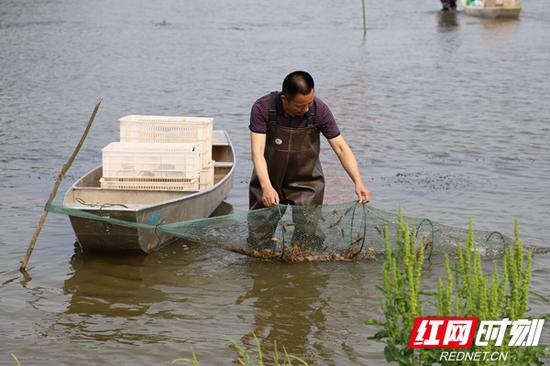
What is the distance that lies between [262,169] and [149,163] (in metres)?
2.47

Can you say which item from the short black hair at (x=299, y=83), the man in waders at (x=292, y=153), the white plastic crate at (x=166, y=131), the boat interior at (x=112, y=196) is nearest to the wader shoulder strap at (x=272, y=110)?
the man in waders at (x=292, y=153)

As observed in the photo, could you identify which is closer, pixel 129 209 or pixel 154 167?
pixel 129 209

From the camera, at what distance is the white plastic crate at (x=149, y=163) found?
9.94 metres

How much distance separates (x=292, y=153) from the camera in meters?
8.20

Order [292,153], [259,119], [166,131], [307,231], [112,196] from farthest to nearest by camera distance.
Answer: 1. [166,131]
2. [112,196]
3. [307,231]
4. [292,153]
5. [259,119]

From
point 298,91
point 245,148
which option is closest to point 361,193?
point 298,91

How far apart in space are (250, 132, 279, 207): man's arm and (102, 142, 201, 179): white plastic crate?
2.17 m

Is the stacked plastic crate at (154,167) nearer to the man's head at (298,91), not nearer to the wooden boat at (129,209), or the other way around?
the wooden boat at (129,209)

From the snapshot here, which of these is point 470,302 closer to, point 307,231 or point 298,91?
point 298,91

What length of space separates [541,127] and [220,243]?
32.3 ft

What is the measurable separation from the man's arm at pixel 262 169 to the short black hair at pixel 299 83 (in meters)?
0.58

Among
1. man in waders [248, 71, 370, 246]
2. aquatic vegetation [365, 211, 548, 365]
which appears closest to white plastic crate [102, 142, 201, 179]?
man in waders [248, 71, 370, 246]

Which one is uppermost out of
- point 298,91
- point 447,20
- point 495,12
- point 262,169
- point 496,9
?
point 298,91

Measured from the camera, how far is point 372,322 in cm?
477
